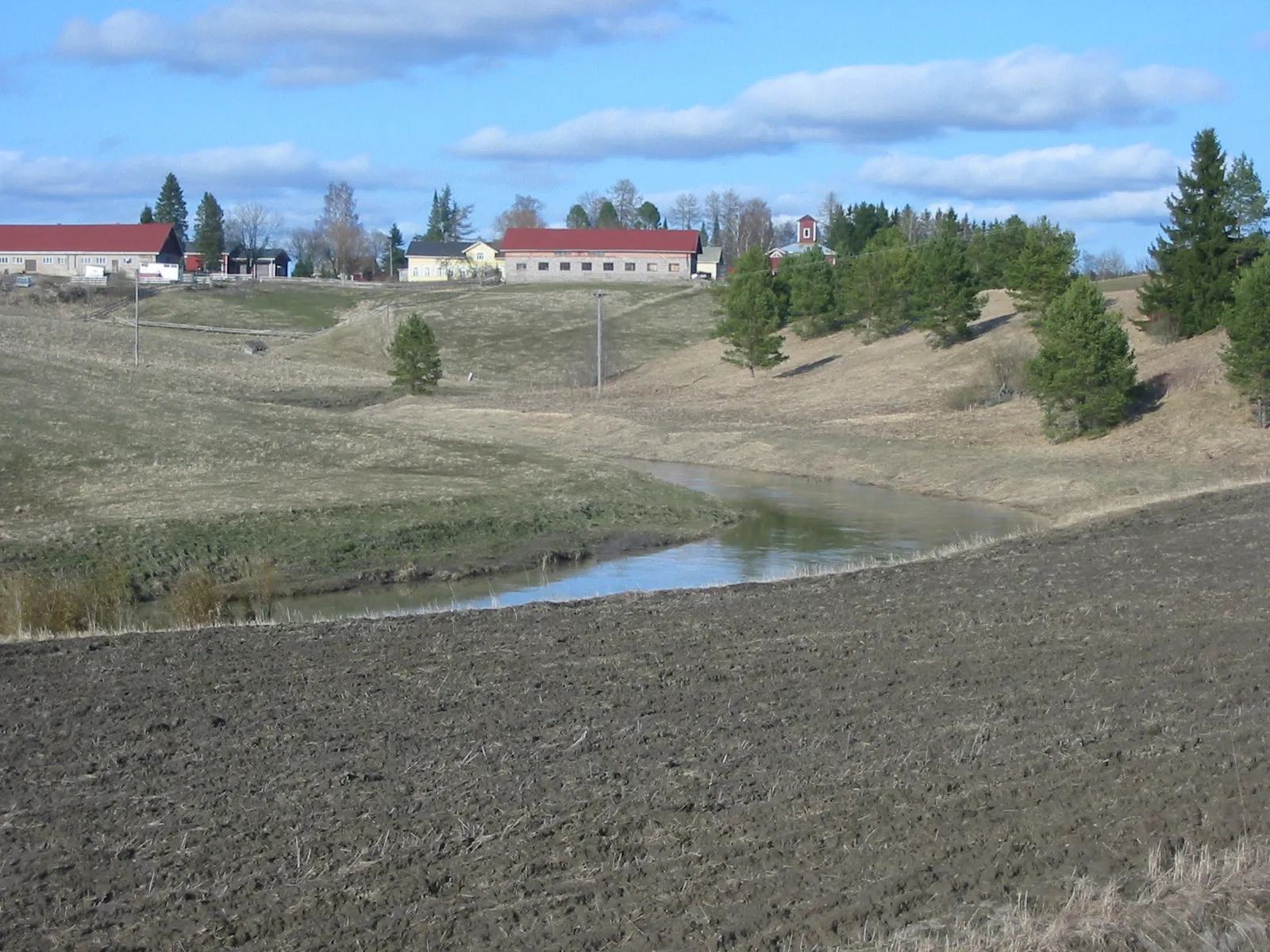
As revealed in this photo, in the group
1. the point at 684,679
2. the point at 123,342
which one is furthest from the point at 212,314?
the point at 684,679

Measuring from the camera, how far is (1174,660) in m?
14.3

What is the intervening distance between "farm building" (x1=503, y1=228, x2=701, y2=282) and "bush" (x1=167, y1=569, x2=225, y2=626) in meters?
110

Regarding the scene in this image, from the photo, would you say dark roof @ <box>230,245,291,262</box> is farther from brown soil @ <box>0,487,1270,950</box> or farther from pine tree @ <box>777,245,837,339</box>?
brown soil @ <box>0,487,1270,950</box>

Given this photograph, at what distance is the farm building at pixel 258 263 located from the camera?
498ft

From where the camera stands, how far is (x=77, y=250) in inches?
5212

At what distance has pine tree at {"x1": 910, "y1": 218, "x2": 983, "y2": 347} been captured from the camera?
208 ft

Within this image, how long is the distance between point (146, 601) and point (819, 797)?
1605cm

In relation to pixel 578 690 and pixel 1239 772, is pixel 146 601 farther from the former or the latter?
pixel 1239 772

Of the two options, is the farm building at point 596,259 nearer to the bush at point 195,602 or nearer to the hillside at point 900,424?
the hillside at point 900,424

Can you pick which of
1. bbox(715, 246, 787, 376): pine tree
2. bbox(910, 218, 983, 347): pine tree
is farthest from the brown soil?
bbox(715, 246, 787, 376): pine tree

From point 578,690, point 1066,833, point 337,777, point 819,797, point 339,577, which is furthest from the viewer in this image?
point 339,577

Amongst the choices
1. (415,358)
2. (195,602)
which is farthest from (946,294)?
(195,602)

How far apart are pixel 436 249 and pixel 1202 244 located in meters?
107

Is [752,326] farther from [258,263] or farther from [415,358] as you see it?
[258,263]
